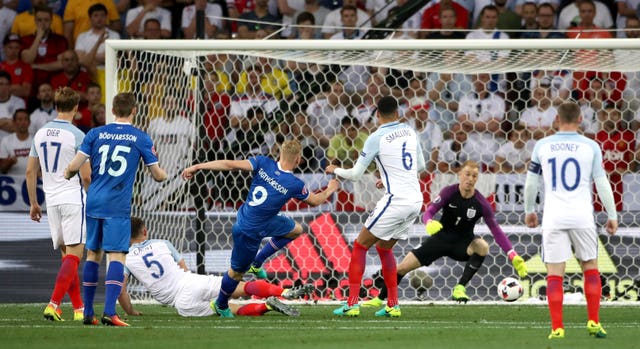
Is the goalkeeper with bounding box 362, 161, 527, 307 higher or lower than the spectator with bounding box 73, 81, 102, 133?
lower

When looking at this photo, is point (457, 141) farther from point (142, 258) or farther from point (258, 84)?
point (142, 258)

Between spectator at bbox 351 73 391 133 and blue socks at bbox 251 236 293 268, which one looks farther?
spectator at bbox 351 73 391 133

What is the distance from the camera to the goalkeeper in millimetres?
12148

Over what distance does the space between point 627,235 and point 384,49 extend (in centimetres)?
314

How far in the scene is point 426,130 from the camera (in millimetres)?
13672

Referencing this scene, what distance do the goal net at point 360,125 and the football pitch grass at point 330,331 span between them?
1.19 metres

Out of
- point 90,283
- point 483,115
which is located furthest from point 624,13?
point 90,283

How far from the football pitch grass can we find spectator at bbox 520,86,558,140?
273cm

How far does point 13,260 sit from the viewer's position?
1298cm

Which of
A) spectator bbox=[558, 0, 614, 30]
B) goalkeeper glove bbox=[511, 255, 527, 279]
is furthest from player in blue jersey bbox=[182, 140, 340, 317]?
spectator bbox=[558, 0, 614, 30]

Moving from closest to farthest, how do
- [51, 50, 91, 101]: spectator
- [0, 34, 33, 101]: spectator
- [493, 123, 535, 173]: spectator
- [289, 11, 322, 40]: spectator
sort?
[493, 123, 535, 173]: spectator, [289, 11, 322, 40]: spectator, [51, 50, 91, 101]: spectator, [0, 34, 33, 101]: spectator

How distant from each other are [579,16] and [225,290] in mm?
7389

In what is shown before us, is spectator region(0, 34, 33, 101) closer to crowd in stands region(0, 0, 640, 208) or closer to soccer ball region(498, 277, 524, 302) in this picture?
crowd in stands region(0, 0, 640, 208)

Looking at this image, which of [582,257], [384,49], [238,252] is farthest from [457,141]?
[582,257]
